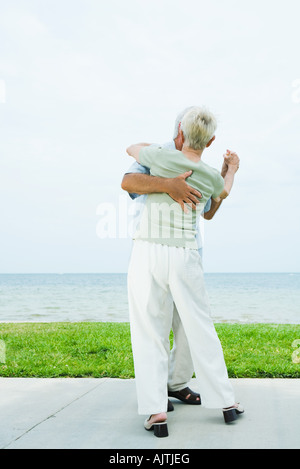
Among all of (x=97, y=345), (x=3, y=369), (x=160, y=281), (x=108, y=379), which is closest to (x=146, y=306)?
(x=160, y=281)

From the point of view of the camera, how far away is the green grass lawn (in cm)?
424

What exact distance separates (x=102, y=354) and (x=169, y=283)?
8.31 feet

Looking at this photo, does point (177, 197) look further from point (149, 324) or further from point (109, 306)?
point (109, 306)

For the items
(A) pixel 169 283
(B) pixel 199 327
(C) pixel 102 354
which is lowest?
(C) pixel 102 354

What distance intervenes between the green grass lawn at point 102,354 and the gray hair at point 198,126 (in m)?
2.13

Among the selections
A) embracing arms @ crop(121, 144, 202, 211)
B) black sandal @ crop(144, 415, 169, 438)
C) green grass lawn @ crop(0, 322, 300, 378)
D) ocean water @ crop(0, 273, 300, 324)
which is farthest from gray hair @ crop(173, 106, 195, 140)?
ocean water @ crop(0, 273, 300, 324)

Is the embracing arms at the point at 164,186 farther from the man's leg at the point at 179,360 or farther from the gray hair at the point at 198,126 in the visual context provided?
the man's leg at the point at 179,360

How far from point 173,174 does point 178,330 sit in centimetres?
101

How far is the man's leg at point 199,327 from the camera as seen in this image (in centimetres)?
281

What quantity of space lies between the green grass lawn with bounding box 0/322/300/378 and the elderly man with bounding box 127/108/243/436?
138 cm

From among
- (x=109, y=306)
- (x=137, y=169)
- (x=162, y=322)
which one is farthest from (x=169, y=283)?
(x=109, y=306)

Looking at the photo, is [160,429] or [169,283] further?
[169,283]

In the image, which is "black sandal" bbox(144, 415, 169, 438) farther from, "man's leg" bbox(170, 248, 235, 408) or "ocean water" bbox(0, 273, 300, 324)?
"ocean water" bbox(0, 273, 300, 324)

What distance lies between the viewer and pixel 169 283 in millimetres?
2826
